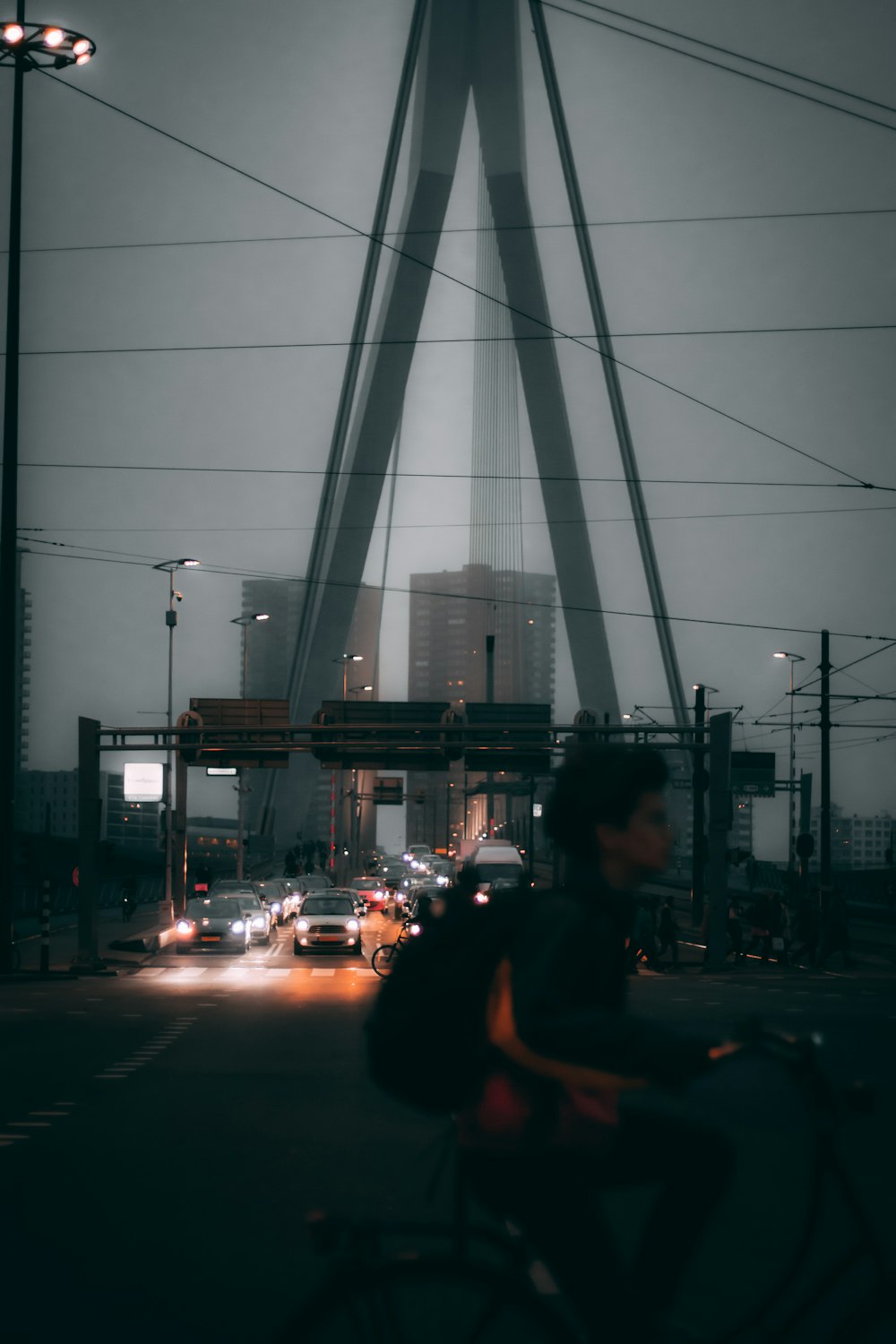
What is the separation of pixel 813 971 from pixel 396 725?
381 inches

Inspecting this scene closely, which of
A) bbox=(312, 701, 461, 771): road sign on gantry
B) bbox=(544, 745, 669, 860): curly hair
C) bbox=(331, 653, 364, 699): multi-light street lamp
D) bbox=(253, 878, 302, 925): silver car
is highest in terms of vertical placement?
bbox=(331, 653, 364, 699): multi-light street lamp

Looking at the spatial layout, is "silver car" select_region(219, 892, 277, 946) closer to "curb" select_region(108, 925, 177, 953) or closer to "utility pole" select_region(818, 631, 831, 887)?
"curb" select_region(108, 925, 177, 953)

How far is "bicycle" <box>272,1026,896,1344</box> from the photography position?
9.51ft

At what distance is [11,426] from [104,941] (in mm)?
16089

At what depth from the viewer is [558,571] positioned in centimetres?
4100

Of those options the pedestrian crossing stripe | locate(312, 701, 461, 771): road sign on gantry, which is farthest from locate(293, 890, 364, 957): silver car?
locate(312, 701, 461, 771): road sign on gantry

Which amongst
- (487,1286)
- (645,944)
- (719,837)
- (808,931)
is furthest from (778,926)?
(487,1286)

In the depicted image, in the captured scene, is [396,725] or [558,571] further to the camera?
[558,571]

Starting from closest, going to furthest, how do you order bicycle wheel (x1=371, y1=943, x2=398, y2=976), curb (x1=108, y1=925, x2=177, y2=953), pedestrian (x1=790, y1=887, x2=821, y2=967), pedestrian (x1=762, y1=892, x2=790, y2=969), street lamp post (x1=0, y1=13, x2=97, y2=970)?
street lamp post (x1=0, y1=13, x2=97, y2=970) → bicycle wheel (x1=371, y1=943, x2=398, y2=976) → pedestrian (x1=790, y1=887, x2=821, y2=967) → pedestrian (x1=762, y1=892, x2=790, y2=969) → curb (x1=108, y1=925, x2=177, y2=953)

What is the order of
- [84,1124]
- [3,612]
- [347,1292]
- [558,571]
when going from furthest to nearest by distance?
[558,571]
[3,612]
[84,1124]
[347,1292]

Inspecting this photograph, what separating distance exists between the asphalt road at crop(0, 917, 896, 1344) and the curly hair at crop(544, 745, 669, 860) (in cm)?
77

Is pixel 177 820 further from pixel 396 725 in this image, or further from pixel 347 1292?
pixel 347 1292

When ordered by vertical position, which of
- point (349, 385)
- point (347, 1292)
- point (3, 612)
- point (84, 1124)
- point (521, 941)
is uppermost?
point (349, 385)

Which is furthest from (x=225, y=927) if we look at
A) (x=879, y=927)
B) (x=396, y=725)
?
(x=879, y=927)
